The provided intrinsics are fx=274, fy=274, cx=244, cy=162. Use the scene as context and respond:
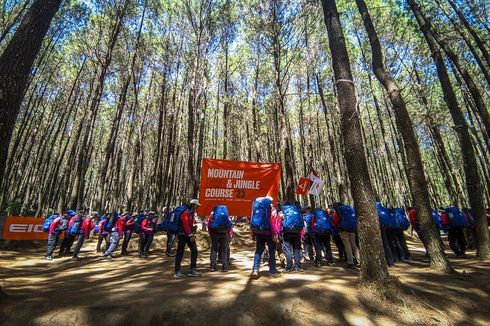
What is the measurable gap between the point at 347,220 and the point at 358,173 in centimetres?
278

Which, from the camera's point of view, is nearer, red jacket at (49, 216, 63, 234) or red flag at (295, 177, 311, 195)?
red jacket at (49, 216, 63, 234)

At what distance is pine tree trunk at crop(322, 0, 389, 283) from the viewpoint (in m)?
4.78

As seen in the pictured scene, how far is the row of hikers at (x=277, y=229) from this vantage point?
6566 millimetres

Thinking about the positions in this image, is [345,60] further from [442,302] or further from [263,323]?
[263,323]

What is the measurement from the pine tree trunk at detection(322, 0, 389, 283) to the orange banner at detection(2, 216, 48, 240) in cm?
1528

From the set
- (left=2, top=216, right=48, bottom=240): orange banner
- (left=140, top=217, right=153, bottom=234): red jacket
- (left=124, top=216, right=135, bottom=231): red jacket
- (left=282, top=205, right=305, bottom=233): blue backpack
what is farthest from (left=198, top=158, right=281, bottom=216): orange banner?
(left=2, top=216, right=48, bottom=240): orange banner

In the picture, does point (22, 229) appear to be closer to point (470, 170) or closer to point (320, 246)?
point (320, 246)

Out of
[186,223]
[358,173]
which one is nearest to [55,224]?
[186,223]

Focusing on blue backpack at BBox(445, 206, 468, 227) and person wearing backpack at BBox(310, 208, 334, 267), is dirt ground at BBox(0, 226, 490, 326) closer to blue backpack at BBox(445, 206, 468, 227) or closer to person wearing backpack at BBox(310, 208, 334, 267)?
person wearing backpack at BBox(310, 208, 334, 267)

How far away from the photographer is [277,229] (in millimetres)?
7117

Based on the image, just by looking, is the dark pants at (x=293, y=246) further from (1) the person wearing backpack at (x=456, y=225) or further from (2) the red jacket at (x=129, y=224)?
(2) the red jacket at (x=129, y=224)

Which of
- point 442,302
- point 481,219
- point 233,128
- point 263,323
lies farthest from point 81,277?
point 233,128

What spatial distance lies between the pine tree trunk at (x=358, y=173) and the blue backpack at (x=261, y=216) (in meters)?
2.06

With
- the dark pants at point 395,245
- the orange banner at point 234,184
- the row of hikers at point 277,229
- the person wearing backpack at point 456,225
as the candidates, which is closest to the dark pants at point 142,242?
the row of hikers at point 277,229
